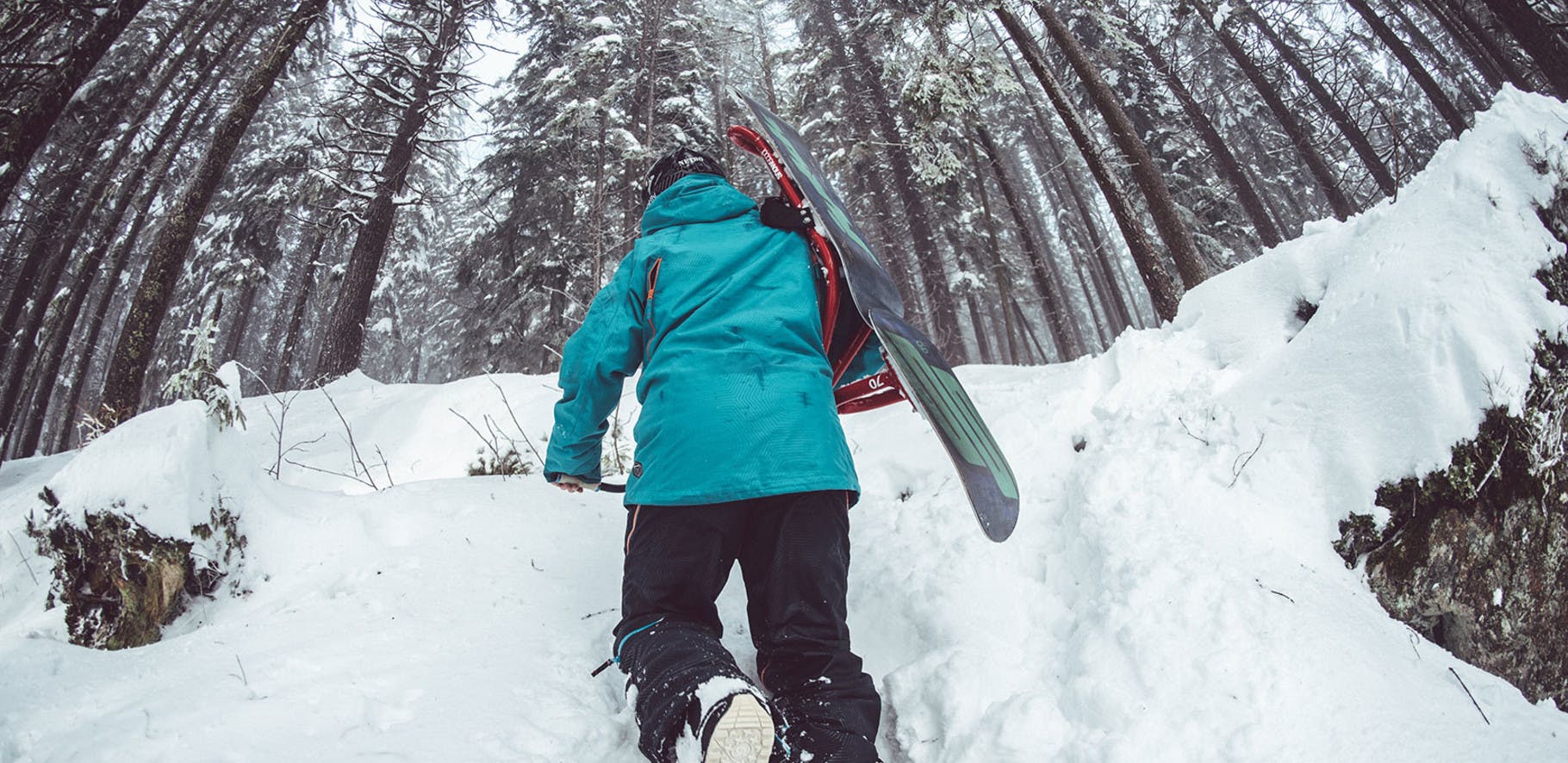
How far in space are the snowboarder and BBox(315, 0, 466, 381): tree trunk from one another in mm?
8521

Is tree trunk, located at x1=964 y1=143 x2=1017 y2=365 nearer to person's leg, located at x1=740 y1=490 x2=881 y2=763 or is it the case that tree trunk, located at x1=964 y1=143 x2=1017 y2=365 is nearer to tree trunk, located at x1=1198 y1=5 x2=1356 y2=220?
tree trunk, located at x1=1198 y1=5 x2=1356 y2=220

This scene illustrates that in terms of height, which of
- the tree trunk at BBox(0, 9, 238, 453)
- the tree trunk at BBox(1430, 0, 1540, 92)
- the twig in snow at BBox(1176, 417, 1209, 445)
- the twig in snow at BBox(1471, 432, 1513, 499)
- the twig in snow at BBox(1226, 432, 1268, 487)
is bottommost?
the twig in snow at BBox(1471, 432, 1513, 499)

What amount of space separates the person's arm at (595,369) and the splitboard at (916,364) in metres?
0.76

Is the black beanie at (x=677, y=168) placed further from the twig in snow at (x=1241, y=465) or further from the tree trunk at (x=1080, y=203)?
the tree trunk at (x=1080, y=203)

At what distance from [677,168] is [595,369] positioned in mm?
993

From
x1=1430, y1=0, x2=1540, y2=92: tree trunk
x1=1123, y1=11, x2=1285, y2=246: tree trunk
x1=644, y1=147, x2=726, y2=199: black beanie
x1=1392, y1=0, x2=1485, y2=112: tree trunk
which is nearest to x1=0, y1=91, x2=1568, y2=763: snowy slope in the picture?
x1=644, y1=147, x2=726, y2=199: black beanie

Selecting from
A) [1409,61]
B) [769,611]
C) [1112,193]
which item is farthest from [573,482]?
[1409,61]

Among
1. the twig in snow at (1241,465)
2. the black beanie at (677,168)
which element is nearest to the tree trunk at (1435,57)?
the twig in snow at (1241,465)

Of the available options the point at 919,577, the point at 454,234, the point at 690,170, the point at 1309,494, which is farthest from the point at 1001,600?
the point at 454,234

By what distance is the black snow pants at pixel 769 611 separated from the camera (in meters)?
1.63

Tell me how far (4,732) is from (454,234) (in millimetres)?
32294

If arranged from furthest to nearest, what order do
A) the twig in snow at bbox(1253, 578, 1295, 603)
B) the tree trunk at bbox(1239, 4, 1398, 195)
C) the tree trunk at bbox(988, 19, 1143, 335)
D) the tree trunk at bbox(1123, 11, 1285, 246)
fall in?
1. the tree trunk at bbox(988, 19, 1143, 335)
2. the tree trunk at bbox(1123, 11, 1285, 246)
3. the tree trunk at bbox(1239, 4, 1398, 195)
4. the twig in snow at bbox(1253, 578, 1295, 603)

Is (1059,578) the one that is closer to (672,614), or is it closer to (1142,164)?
(672,614)

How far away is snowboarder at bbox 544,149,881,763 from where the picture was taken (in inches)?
64.6
